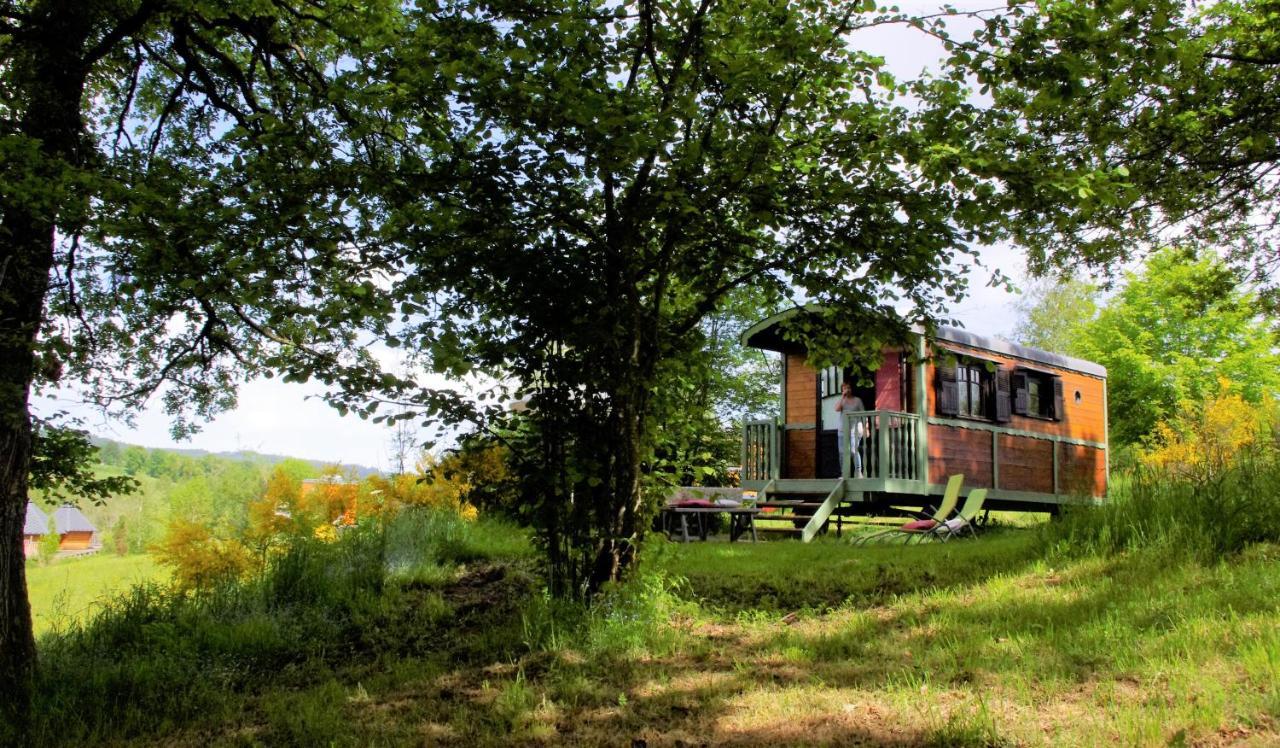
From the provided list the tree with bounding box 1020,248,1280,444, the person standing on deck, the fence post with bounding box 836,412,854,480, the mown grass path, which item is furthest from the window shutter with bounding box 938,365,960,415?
the tree with bounding box 1020,248,1280,444

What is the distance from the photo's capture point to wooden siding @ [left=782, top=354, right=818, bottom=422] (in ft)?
44.9

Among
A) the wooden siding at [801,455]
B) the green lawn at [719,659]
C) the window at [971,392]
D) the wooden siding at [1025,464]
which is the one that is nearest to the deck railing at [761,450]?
the wooden siding at [801,455]

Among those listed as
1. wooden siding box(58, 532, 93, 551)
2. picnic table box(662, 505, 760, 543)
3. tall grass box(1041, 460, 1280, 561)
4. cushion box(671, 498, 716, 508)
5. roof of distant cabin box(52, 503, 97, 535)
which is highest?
tall grass box(1041, 460, 1280, 561)

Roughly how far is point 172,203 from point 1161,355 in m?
31.9

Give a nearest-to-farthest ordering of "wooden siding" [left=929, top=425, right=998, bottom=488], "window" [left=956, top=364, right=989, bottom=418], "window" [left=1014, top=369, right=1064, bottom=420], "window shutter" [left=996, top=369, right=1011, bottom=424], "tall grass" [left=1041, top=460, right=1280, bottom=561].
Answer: "tall grass" [left=1041, top=460, right=1280, bottom=561], "wooden siding" [left=929, top=425, right=998, bottom=488], "window" [left=956, top=364, right=989, bottom=418], "window shutter" [left=996, top=369, right=1011, bottom=424], "window" [left=1014, top=369, right=1064, bottom=420]

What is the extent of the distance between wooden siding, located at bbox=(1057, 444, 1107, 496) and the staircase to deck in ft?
16.0

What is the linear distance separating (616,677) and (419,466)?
656cm

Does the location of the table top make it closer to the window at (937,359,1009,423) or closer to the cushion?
the cushion

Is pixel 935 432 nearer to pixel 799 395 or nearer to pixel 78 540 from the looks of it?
pixel 799 395

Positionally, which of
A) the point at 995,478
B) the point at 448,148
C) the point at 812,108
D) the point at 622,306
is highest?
the point at 812,108

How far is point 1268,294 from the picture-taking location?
1152cm

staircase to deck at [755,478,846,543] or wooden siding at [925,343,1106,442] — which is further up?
wooden siding at [925,343,1106,442]

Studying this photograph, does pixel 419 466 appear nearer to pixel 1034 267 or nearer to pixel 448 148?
pixel 448 148

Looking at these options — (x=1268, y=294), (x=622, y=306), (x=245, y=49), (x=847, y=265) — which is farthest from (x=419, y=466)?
(x=1268, y=294)
